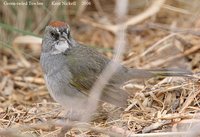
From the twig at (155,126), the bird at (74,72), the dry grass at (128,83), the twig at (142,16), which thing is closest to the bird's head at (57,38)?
the bird at (74,72)

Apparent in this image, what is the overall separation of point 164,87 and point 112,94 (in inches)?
21.2

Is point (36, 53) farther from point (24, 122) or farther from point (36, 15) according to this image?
point (24, 122)

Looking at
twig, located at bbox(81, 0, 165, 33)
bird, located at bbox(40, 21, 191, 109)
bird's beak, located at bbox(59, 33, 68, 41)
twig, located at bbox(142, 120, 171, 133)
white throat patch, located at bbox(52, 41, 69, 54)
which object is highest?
twig, located at bbox(81, 0, 165, 33)

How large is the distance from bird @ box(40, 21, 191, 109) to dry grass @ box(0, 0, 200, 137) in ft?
0.51

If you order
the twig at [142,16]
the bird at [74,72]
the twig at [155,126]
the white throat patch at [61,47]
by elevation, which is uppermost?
the twig at [142,16]

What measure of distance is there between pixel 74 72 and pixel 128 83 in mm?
765

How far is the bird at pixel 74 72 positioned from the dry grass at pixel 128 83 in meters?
0.16

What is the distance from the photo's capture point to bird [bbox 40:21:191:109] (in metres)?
4.43

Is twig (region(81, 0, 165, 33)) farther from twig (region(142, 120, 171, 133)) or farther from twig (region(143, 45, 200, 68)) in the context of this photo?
twig (region(142, 120, 171, 133))

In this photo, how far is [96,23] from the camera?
22.4ft

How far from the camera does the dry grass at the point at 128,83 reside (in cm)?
392

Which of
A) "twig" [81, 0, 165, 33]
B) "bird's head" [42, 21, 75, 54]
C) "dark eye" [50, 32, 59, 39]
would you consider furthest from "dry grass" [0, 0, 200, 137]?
"dark eye" [50, 32, 59, 39]

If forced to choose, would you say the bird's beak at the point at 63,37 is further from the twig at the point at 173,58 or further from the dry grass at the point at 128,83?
the twig at the point at 173,58

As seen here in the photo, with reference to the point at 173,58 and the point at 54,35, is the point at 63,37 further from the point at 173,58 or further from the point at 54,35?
the point at 173,58
